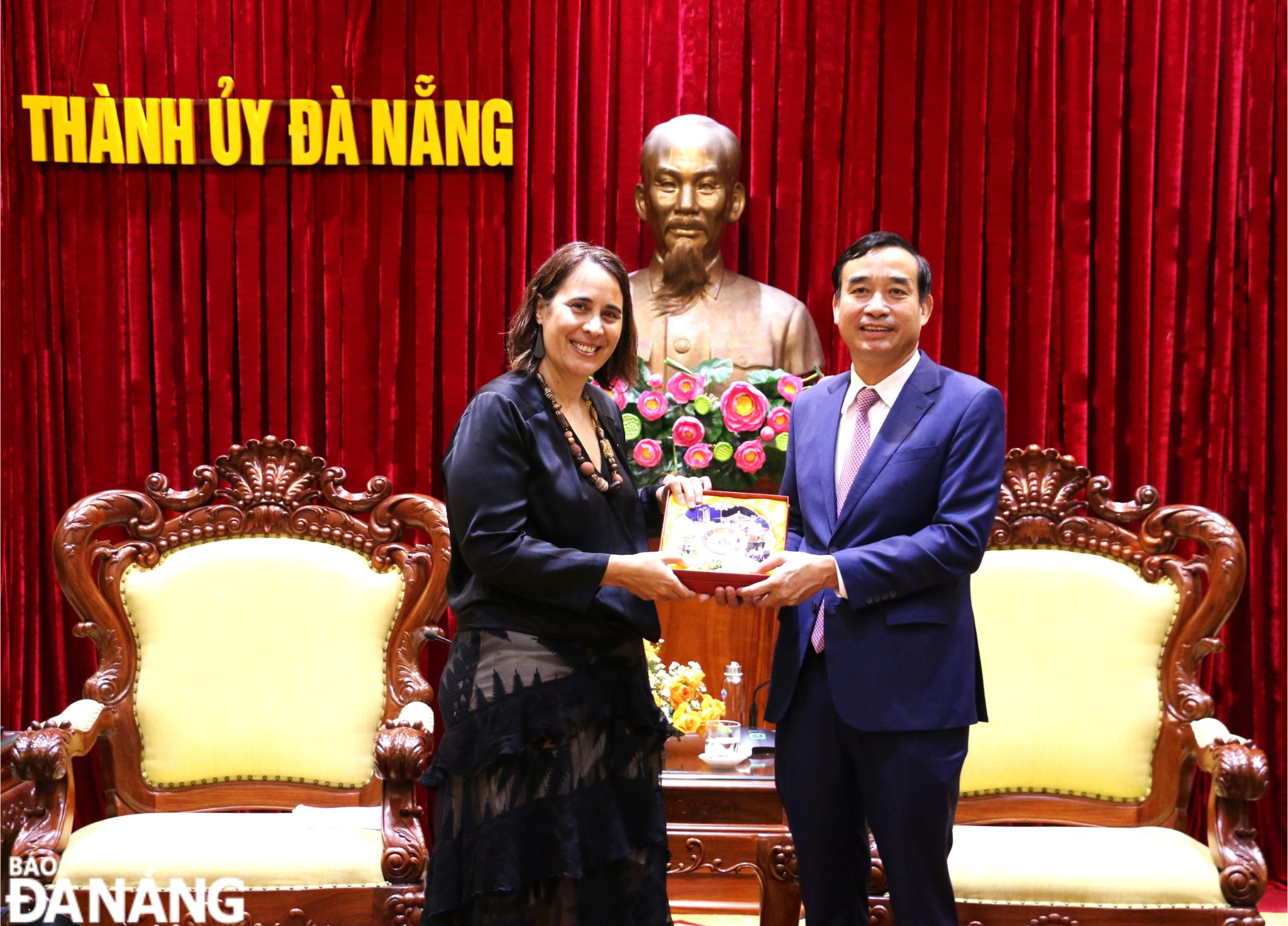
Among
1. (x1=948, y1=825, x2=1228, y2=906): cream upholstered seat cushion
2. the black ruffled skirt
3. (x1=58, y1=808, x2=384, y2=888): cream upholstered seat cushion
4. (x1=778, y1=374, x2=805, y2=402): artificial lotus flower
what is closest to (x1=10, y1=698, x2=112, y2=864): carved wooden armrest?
(x1=58, y1=808, x2=384, y2=888): cream upholstered seat cushion

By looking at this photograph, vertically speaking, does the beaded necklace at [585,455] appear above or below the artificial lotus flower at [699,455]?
above

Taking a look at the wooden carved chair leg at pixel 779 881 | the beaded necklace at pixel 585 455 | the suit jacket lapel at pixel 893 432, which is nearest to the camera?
the beaded necklace at pixel 585 455

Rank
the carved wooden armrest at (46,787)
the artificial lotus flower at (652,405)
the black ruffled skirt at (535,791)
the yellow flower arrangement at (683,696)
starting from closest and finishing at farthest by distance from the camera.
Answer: the black ruffled skirt at (535,791)
the carved wooden armrest at (46,787)
the yellow flower arrangement at (683,696)
the artificial lotus flower at (652,405)

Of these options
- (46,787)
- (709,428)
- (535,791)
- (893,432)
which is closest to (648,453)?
(709,428)

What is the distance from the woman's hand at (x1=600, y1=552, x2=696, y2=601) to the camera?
1.67m

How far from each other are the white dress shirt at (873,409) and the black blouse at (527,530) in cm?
42

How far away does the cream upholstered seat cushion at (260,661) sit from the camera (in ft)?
8.13

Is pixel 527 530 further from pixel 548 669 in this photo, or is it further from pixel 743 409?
pixel 743 409

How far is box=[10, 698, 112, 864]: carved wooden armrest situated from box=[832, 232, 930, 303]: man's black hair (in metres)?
1.64

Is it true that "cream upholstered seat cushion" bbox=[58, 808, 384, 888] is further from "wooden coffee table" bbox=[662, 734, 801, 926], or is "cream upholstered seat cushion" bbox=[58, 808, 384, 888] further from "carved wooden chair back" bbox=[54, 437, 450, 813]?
"wooden coffee table" bbox=[662, 734, 801, 926]

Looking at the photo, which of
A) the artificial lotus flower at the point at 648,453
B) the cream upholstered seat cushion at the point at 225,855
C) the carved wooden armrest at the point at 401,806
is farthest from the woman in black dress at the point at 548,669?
the artificial lotus flower at the point at 648,453

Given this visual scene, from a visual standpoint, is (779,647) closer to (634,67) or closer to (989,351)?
(989,351)

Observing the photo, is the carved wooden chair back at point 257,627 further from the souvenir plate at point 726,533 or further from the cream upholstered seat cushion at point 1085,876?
the cream upholstered seat cushion at point 1085,876

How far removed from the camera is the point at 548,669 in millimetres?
1655
